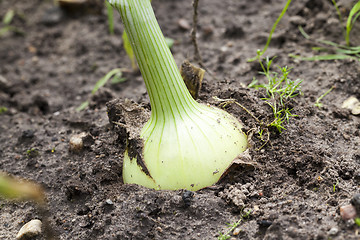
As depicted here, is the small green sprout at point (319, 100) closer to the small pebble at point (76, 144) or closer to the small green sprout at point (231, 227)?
the small green sprout at point (231, 227)

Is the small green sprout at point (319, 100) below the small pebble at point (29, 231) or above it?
above

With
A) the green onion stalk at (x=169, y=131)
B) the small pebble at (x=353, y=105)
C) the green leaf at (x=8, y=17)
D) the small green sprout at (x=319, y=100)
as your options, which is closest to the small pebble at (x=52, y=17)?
the green leaf at (x=8, y=17)

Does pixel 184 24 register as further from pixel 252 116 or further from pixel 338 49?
pixel 252 116

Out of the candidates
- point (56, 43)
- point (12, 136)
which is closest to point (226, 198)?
point (12, 136)

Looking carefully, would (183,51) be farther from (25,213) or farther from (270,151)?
(25,213)

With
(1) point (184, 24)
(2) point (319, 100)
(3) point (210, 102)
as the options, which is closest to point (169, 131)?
(3) point (210, 102)

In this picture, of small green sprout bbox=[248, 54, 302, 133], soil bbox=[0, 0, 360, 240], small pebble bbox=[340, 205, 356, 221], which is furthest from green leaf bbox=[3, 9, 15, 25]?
small pebble bbox=[340, 205, 356, 221]
